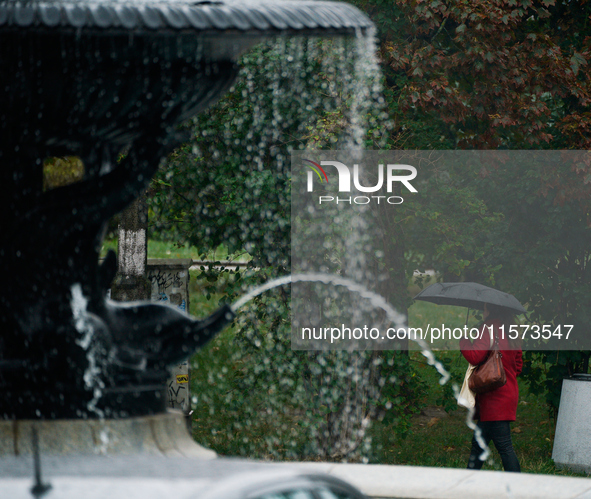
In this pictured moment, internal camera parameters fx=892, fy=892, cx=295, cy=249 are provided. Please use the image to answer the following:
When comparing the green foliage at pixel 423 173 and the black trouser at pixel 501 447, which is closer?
the black trouser at pixel 501 447

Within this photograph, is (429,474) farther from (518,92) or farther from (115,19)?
(518,92)

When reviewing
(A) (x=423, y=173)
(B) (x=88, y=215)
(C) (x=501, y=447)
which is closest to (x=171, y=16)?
(B) (x=88, y=215)

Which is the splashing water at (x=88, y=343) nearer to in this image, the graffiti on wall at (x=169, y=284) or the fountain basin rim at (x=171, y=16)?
the fountain basin rim at (x=171, y=16)

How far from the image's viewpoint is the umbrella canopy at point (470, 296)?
20.1 feet

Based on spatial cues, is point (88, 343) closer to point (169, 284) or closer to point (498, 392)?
point (498, 392)

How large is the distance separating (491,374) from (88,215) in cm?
302

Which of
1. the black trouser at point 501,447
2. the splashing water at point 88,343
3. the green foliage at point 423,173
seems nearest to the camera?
the splashing water at point 88,343

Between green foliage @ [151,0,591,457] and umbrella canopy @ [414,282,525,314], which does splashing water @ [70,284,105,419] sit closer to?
umbrella canopy @ [414,282,525,314]

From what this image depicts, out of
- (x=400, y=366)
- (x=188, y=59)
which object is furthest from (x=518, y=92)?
(x=188, y=59)

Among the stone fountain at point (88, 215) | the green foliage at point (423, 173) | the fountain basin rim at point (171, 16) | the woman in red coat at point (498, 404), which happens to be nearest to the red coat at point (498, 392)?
the woman in red coat at point (498, 404)

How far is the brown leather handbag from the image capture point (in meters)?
5.91

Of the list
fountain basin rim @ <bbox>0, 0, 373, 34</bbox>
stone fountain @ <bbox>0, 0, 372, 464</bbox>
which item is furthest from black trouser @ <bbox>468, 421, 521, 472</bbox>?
fountain basin rim @ <bbox>0, 0, 373, 34</bbox>

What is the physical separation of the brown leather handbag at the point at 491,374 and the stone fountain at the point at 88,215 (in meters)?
2.30

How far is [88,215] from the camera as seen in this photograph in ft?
13.8
